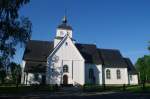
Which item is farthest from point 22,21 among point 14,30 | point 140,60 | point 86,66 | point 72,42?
point 140,60

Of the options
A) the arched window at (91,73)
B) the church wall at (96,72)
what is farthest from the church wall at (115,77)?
the arched window at (91,73)

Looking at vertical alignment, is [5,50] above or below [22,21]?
below

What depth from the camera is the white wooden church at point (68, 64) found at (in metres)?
46.2

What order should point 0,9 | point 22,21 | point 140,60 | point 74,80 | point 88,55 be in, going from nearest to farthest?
point 0,9 < point 22,21 < point 74,80 < point 88,55 < point 140,60

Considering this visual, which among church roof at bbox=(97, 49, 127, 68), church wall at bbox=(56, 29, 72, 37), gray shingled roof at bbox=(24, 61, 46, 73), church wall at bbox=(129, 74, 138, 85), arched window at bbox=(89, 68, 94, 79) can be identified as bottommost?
church wall at bbox=(129, 74, 138, 85)

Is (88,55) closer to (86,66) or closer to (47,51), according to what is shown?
(86,66)

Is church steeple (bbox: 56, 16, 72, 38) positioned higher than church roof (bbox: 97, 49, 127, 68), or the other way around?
church steeple (bbox: 56, 16, 72, 38)

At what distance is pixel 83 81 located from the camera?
4756 cm

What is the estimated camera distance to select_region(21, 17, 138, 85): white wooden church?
46156mm

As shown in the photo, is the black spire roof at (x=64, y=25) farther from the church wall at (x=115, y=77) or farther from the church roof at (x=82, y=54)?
the church wall at (x=115, y=77)

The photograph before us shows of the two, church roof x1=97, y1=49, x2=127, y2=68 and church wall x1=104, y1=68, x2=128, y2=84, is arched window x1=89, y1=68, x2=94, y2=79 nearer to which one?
church wall x1=104, y1=68, x2=128, y2=84

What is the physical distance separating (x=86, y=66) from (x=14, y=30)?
2382cm

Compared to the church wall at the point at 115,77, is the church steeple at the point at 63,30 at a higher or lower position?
higher

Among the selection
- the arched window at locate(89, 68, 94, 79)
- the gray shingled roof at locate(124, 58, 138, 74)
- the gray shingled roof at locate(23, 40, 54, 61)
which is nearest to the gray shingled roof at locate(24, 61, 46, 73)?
the gray shingled roof at locate(23, 40, 54, 61)
